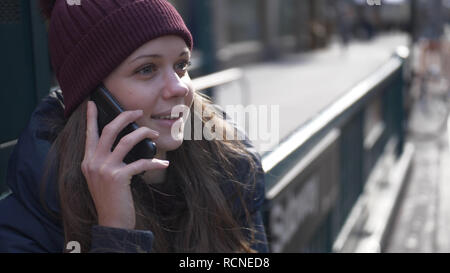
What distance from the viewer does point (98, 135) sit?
1.46 meters

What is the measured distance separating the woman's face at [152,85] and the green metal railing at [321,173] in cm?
84

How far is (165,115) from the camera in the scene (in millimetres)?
1491

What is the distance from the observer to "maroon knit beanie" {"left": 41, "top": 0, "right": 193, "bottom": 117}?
57.7 inches

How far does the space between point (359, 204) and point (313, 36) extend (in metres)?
19.3

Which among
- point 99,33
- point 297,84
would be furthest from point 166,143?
point 297,84

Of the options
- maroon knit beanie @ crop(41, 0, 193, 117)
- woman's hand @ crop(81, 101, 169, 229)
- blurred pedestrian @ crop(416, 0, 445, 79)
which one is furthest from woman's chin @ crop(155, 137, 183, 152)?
blurred pedestrian @ crop(416, 0, 445, 79)

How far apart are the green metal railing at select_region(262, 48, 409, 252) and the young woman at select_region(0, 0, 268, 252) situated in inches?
33.9

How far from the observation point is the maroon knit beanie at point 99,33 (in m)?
1.46

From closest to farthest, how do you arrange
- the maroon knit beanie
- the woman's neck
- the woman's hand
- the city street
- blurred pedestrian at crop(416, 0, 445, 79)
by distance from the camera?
the woman's hand < the maroon knit beanie < the woman's neck < the city street < blurred pedestrian at crop(416, 0, 445, 79)

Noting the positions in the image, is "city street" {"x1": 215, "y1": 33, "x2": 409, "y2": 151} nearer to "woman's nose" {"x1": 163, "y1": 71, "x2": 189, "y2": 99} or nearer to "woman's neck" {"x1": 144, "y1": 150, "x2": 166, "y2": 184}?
"woman's neck" {"x1": 144, "y1": 150, "x2": 166, "y2": 184}

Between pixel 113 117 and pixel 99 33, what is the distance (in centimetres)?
21

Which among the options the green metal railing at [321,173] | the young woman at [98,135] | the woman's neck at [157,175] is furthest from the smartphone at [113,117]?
the green metal railing at [321,173]

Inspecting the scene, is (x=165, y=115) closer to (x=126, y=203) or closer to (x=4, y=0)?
(x=126, y=203)

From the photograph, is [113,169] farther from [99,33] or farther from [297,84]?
[297,84]
